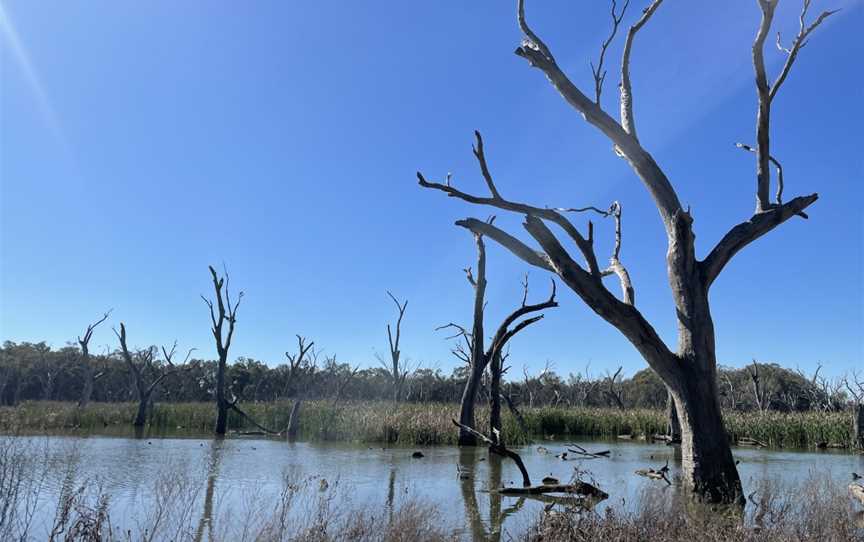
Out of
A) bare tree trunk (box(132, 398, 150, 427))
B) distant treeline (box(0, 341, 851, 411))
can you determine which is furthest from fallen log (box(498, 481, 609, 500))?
distant treeline (box(0, 341, 851, 411))

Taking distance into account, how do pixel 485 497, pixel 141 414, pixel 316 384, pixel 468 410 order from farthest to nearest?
pixel 316 384 → pixel 141 414 → pixel 468 410 → pixel 485 497

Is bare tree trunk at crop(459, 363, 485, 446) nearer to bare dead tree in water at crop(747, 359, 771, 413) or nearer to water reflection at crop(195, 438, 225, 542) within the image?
water reflection at crop(195, 438, 225, 542)

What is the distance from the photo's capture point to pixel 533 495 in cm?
888

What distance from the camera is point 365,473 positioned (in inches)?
452

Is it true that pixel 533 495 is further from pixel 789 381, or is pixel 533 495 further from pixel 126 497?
pixel 789 381

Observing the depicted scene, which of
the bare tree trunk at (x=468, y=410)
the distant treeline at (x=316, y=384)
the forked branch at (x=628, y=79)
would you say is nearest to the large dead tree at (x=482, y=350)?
the bare tree trunk at (x=468, y=410)

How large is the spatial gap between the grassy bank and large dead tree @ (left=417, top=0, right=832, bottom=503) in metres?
11.3

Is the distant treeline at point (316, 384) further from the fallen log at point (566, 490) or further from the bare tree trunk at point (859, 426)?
the fallen log at point (566, 490)

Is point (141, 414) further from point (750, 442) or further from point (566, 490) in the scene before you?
point (566, 490)

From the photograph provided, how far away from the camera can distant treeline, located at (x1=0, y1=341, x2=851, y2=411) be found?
146 ft

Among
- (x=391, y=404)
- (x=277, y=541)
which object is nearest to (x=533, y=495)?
(x=277, y=541)

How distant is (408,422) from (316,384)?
107 feet

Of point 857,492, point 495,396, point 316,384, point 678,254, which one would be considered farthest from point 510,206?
point 316,384

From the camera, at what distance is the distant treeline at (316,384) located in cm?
4464
